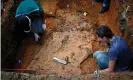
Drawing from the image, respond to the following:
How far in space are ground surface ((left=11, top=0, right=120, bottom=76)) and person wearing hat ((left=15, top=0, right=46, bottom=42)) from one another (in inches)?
11.1

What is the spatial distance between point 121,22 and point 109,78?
200 cm

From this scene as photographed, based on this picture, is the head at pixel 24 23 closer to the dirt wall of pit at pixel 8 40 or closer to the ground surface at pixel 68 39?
the dirt wall of pit at pixel 8 40

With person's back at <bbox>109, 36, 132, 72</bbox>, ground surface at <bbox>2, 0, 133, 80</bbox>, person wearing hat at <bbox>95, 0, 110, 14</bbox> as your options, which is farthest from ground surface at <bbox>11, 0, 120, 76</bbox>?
person's back at <bbox>109, 36, 132, 72</bbox>

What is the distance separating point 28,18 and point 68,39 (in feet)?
3.41

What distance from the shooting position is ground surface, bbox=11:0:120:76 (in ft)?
21.4

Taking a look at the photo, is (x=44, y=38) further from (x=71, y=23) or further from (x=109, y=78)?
(x=109, y=78)

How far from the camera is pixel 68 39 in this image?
284 inches

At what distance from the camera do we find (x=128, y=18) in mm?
6426

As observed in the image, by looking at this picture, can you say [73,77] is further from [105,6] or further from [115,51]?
[105,6]

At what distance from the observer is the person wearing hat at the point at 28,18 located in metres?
6.91

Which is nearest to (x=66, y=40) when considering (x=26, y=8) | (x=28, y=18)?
(x=28, y=18)

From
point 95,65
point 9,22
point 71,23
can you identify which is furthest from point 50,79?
point 71,23

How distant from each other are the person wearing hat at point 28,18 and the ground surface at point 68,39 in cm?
28

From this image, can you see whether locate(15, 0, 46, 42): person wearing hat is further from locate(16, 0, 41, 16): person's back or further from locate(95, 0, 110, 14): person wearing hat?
locate(95, 0, 110, 14): person wearing hat
